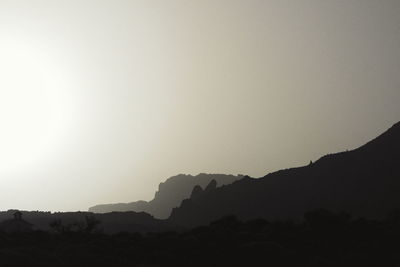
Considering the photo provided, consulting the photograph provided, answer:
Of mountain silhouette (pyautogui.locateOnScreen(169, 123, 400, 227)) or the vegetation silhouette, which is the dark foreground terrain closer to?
the vegetation silhouette

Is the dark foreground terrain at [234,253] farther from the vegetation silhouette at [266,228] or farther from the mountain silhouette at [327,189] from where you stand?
the mountain silhouette at [327,189]

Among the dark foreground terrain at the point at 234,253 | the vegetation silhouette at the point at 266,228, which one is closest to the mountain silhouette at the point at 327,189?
the vegetation silhouette at the point at 266,228

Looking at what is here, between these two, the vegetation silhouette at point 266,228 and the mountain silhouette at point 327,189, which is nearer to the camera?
the vegetation silhouette at point 266,228

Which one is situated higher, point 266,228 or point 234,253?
point 266,228

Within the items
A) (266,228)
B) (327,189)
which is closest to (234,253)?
(266,228)

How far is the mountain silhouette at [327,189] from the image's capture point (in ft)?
350

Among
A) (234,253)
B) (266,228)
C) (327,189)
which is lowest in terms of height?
(234,253)

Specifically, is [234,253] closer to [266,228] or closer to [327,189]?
[266,228]

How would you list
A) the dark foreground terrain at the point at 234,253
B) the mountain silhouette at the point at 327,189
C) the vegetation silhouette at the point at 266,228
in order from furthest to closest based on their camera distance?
the mountain silhouette at the point at 327,189, the vegetation silhouette at the point at 266,228, the dark foreground terrain at the point at 234,253

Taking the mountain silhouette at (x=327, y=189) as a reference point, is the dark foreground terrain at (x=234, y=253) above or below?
below

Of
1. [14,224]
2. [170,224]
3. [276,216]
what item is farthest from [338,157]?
[14,224]

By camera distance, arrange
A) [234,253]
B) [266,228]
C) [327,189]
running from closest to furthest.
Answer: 1. [234,253]
2. [266,228]
3. [327,189]

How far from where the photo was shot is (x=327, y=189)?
400ft

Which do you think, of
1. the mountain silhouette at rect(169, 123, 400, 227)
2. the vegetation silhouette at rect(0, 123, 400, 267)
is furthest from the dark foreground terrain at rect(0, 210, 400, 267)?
the mountain silhouette at rect(169, 123, 400, 227)
